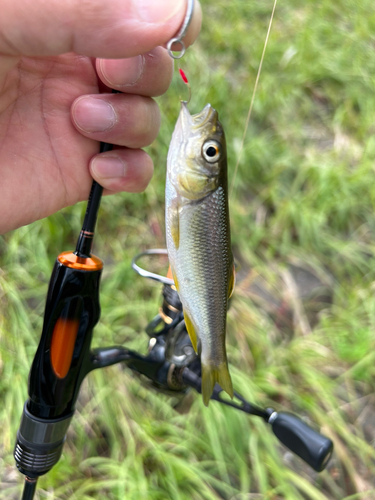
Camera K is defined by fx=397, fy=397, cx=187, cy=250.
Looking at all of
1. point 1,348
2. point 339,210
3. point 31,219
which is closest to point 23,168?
point 31,219

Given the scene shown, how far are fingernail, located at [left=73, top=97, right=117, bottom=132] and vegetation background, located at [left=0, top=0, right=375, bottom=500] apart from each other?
1193 millimetres

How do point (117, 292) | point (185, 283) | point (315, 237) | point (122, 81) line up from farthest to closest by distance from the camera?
1. point (315, 237)
2. point (117, 292)
3. point (122, 81)
4. point (185, 283)

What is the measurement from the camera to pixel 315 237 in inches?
103

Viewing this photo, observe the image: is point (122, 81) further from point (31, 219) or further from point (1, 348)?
point (1, 348)

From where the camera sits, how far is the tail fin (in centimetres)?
98

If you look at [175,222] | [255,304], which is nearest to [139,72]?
[175,222]

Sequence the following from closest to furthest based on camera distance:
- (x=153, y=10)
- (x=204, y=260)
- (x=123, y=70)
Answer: (x=153, y=10), (x=204, y=260), (x=123, y=70)

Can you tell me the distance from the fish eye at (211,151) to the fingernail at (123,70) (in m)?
0.33

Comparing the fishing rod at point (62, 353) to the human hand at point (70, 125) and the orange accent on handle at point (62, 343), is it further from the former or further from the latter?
the human hand at point (70, 125)

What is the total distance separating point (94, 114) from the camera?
1127 mm

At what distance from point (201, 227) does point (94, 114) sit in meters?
0.48

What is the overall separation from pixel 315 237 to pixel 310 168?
0.57 metres

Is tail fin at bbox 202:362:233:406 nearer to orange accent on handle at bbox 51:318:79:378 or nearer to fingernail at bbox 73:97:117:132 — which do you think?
orange accent on handle at bbox 51:318:79:378

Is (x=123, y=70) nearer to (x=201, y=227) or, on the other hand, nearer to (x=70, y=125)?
(x=70, y=125)
